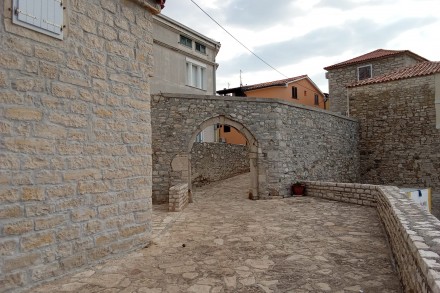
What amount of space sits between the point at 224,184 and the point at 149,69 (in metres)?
9.82

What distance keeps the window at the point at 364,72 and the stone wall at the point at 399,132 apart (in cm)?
416

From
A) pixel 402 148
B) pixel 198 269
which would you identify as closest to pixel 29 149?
pixel 198 269

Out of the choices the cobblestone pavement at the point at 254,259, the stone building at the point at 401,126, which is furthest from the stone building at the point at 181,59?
the cobblestone pavement at the point at 254,259

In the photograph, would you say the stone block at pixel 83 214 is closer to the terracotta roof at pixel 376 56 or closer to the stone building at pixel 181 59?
the stone building at pixel 181 59

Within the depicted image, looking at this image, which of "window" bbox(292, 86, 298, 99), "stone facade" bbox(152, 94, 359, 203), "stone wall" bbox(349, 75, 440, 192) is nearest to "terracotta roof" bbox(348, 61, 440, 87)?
"stone wall" bbox(349, 75, 440, 192)

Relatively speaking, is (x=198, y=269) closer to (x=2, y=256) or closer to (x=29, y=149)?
(x=2, y=256)

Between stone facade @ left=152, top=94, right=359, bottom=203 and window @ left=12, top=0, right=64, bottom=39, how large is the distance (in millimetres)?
6370

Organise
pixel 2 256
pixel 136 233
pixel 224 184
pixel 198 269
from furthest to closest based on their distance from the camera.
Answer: pixel 224 184 → pixel 136 233 → pixel 198 269 → pixel 2 256

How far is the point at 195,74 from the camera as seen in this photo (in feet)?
58.7

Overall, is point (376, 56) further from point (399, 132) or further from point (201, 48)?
point (201, 48)

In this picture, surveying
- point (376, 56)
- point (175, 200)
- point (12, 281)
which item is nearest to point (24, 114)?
point (12, 281)

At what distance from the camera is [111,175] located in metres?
4.13

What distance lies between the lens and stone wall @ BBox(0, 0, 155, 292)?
3096 millimetres

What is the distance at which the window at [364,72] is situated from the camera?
19469 mm
